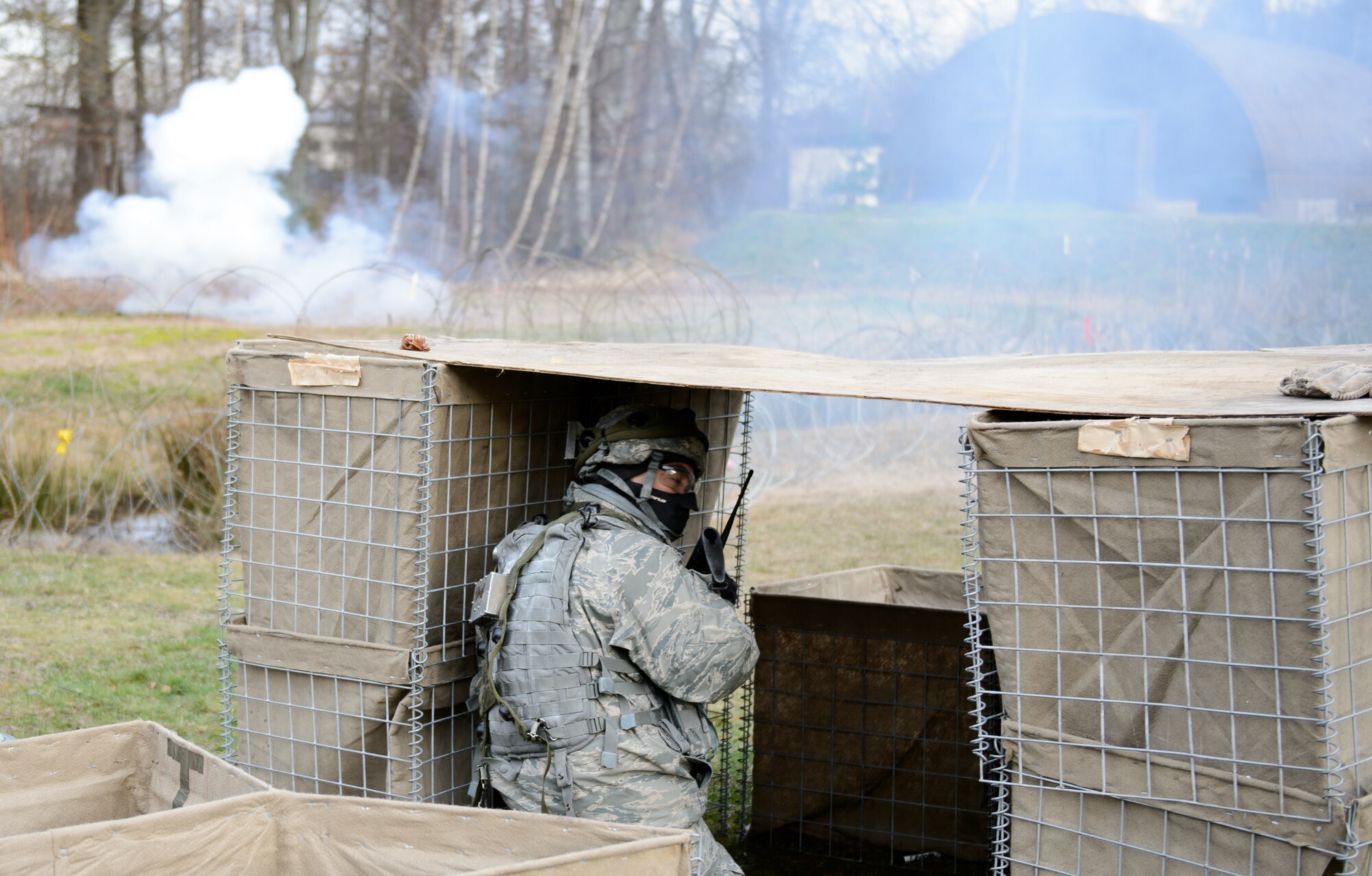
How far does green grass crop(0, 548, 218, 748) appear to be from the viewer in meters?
6.36

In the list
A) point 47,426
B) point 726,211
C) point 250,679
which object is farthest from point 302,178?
point 250,679

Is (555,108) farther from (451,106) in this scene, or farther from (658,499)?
(658,499)

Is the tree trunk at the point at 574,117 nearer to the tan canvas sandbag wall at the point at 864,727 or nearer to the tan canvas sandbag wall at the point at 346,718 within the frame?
the tan canvas sandbag wall at the point at 864,727

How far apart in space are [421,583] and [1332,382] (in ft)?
8.08

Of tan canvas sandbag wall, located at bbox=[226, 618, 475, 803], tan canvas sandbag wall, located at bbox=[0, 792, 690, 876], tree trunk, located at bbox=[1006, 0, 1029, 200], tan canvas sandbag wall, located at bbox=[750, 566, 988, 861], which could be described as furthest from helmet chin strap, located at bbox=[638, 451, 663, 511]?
tree trunk, located at bbox=[1006, 0, 1029, 200]

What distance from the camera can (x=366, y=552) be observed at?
3781mm

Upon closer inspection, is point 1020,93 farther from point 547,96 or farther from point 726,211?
point 547,96

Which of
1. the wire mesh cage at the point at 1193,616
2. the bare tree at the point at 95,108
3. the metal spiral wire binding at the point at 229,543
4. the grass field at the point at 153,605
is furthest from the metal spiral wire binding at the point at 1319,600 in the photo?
the bare tree at the point at 95,108

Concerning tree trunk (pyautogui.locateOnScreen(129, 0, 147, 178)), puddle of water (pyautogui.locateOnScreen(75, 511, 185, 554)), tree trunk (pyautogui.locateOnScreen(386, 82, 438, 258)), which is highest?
tree trunk (pyautogui.locateOnScreen(129, 0, 147, 178))

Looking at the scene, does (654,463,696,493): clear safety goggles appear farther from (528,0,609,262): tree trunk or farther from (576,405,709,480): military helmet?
(528,0,609,262): tree trunk

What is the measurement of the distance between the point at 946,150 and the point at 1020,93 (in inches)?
58.7

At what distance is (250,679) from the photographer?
4.05 meters

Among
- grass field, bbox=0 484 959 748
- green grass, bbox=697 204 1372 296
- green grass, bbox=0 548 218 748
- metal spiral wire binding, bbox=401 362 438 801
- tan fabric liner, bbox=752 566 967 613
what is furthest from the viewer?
green grass, bbox=697 204 1372 296

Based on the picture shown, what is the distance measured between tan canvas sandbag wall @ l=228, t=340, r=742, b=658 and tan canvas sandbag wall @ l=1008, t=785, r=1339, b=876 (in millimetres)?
1822
